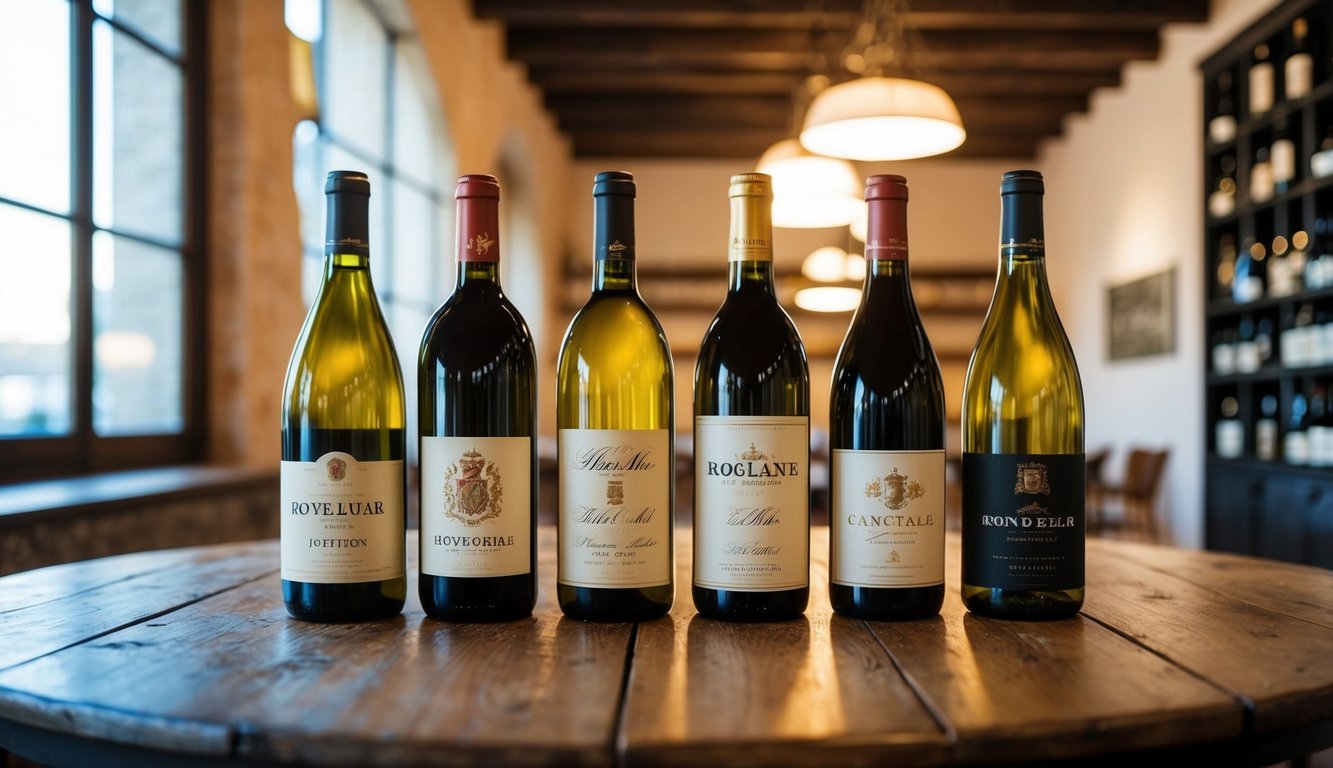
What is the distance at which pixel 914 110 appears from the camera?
8.81ft

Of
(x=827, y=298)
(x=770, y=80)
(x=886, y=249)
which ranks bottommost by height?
(x=886, y=249)

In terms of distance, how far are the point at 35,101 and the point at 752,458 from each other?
2386 mm

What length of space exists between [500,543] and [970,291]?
8.25m

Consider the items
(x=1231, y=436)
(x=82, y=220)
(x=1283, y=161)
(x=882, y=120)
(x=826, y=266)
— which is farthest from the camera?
(x=826, y=266)

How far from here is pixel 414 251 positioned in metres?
5.61

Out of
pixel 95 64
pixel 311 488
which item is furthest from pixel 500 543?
pixel 95 64

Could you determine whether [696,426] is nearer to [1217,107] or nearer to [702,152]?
[1217,107]

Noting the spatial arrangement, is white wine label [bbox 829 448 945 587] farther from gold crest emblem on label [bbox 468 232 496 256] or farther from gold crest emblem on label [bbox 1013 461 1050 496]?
gold crest emblem on label [bbox 468 232 496 256]

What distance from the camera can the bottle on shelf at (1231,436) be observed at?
15.4 feet

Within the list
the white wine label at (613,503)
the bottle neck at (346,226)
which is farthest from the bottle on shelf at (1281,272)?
the bottle neck at (346,226)

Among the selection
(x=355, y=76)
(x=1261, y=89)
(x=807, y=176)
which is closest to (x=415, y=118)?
(x=355, y=76)

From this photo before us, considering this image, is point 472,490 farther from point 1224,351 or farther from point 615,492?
point 1224,351

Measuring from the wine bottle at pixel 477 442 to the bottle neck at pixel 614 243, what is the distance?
0.09 m

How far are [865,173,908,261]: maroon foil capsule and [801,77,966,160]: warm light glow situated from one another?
187 cm
